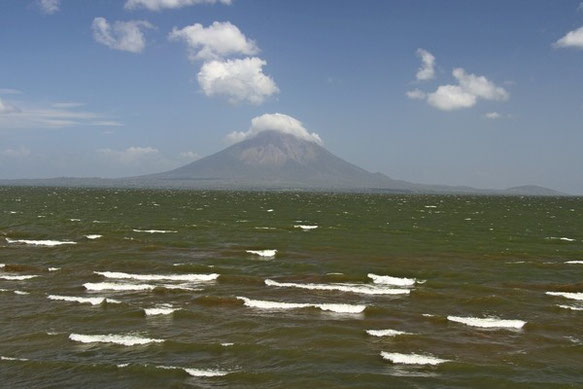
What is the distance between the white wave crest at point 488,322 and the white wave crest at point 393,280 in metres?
6.61

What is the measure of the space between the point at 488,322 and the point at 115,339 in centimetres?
1448

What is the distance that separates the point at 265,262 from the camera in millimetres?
35375

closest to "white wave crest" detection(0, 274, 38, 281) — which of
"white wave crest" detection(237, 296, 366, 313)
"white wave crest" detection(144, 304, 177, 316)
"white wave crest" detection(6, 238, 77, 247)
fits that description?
"white wave crest" detection(144, 304, 177, 316)

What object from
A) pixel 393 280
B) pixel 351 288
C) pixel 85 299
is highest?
pixel 393 280

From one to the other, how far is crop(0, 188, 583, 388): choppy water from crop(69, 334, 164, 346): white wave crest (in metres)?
0.05

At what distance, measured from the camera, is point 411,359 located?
55.6 ft

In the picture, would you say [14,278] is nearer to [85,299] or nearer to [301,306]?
[85,299]

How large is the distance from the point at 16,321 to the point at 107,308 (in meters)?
3.53

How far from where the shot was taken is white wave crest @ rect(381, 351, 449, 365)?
54.9 ft

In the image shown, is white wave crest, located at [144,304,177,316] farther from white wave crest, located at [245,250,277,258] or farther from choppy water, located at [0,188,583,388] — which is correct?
white wave crest, located at [245,250,277,258]

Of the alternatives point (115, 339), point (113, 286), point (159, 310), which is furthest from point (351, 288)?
point (115, 339)

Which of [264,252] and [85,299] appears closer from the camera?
[85,299]

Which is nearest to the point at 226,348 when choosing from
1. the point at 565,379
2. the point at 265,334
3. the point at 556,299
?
the point at 265,334

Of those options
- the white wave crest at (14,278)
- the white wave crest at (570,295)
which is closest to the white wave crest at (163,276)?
the white wave crest at (14,278)
